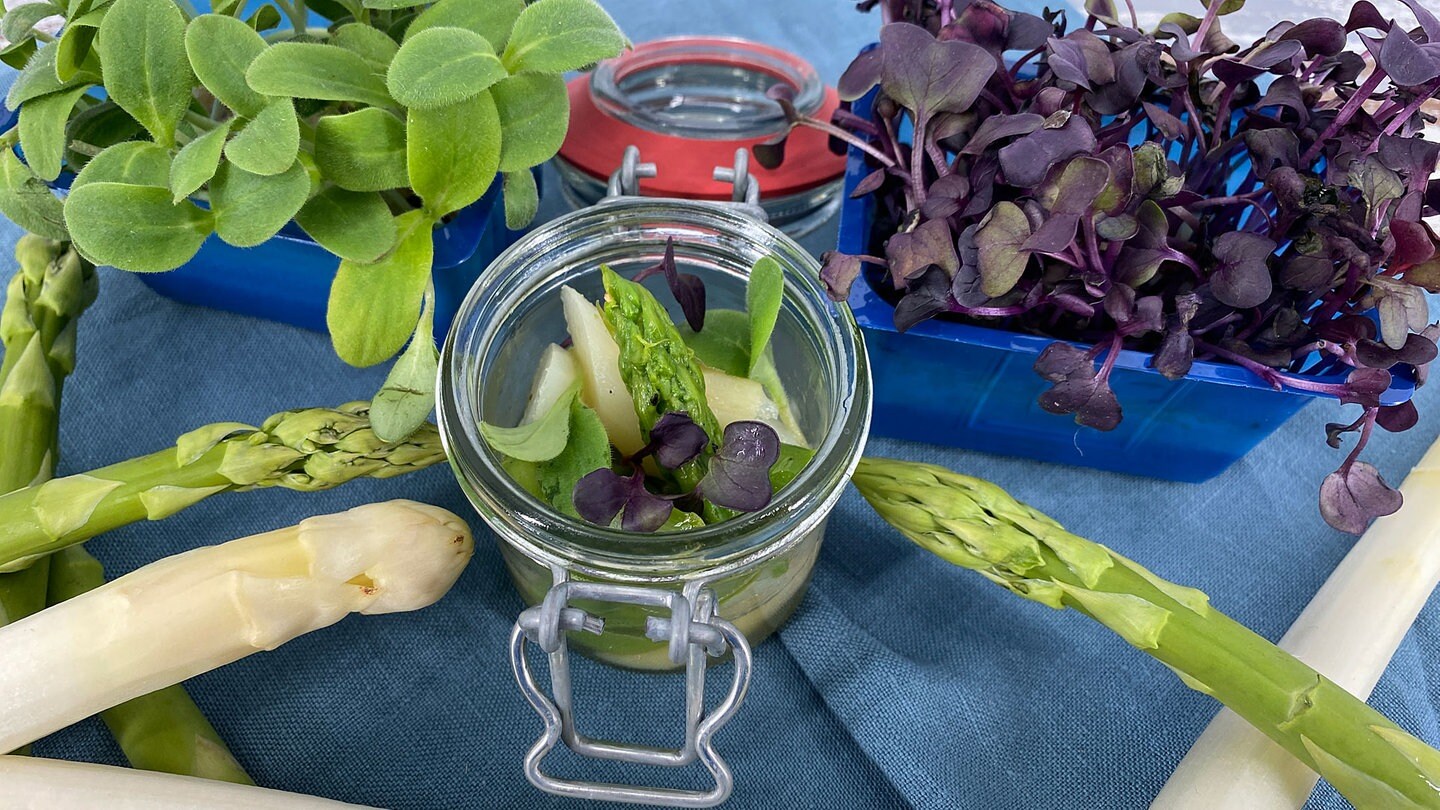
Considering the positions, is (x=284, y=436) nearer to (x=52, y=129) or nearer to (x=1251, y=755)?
(x=52, y=129)

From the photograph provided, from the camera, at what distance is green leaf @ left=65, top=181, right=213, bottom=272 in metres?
0.36

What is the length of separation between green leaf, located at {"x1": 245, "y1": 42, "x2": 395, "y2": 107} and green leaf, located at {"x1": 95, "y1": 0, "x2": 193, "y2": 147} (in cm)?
5

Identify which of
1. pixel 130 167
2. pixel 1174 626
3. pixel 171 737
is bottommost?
pixel 171 737

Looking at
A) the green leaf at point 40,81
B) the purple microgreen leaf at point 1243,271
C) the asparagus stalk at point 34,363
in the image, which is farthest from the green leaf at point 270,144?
the purple microgreen leaf at point 1243,271

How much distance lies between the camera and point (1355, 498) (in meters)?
0.41

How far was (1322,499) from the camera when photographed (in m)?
0.42

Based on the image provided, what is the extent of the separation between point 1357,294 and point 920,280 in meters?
0.19

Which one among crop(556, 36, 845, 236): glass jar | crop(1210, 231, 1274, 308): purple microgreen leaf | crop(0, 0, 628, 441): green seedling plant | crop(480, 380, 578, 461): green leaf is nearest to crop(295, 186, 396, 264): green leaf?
crop(0, 0, 628, 441): green seedling plant

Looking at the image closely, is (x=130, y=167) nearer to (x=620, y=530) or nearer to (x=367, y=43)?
(x=367, y=43)

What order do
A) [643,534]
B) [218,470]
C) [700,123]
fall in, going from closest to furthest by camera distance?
[643,534]
[218,470]
[700,123]

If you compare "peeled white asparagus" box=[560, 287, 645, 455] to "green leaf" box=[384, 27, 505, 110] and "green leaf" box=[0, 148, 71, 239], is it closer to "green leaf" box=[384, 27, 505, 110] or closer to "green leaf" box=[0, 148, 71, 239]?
"green leaf" box=[384, 27, 505, 110]

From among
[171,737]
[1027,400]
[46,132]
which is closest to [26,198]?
[46,132]

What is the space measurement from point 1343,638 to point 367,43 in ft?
1.73

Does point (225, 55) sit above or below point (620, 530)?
above
